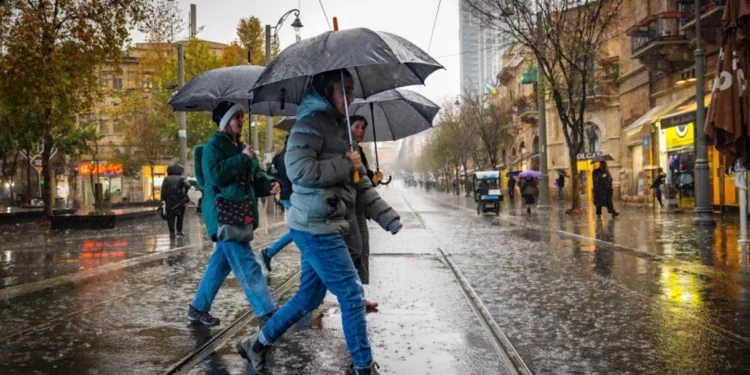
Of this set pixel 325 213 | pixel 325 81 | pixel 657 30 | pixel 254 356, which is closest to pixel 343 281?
pixel 325 213

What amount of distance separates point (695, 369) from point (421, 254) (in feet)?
26.1

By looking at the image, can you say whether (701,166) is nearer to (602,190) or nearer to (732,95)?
(602,190)

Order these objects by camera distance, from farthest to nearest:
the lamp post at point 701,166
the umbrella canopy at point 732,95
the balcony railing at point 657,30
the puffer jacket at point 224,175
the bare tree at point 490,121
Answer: the bare tree at point 490,121
the balcony railing at point 657,30
the lamp post at point 701,166
the umbrella canopy at point 732,95
the puffer jacket at point 224,175

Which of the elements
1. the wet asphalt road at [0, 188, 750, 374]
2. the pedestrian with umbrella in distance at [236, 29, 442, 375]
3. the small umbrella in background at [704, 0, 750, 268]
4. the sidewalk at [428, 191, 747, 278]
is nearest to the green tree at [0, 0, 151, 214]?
the wet asphalt road at [0, 188, 750, 374]

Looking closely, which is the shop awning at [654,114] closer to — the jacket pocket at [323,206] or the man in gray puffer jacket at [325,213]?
the man in gray puffer jacket at [325,213]

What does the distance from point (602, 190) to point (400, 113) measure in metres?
16.8

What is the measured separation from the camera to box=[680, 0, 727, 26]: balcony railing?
71.5 feet

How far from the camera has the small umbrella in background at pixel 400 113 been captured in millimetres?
7676

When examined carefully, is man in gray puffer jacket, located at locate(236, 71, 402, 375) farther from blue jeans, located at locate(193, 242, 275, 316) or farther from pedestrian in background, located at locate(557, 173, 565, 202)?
pedestrian in background, located at locate(557, 173, 565, 202)

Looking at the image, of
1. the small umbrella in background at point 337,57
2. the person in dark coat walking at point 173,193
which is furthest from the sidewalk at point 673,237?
the person in dark coat walking at point 173,193

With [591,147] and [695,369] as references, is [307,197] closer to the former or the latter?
[695,369]

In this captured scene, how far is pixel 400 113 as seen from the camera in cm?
802

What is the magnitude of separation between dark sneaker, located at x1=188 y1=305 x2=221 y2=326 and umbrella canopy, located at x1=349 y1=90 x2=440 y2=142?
2.61 meters

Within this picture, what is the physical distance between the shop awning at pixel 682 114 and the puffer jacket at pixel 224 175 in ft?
64.7
